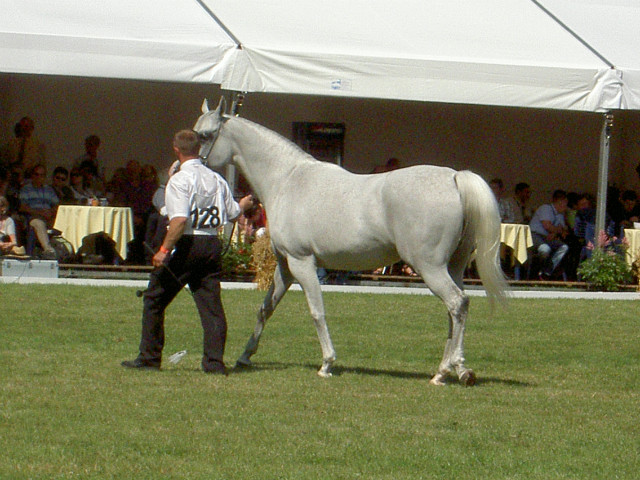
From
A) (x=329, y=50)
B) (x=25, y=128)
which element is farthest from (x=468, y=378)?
(x=25, y=128)

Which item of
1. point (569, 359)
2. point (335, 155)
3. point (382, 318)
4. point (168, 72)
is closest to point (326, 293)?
point (382, 318)

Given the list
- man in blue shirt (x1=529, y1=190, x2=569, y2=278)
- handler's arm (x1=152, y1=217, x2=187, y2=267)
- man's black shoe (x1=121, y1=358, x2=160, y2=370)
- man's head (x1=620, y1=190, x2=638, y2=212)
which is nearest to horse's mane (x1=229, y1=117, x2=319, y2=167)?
handler's arm (x1=152, y1=217, x2=187, y2=267)

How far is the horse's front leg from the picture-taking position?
847cm

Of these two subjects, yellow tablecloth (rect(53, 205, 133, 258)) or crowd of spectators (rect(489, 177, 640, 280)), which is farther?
crowd of spectators (rect(489, 177, 640, 280))

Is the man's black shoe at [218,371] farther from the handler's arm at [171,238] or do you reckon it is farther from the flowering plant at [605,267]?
the flowering plant at [605,267]

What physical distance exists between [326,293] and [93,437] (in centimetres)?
797

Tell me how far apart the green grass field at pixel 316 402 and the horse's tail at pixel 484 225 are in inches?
29.1

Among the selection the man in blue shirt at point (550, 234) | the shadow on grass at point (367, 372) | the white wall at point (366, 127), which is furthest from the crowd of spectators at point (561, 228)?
the shadow on grass at point (367, 372)

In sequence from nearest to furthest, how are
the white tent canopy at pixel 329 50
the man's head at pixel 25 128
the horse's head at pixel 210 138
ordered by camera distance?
the horse's head at pixel 210 138
the white tent canopy at pixel 329 50
the man's head at pixel 25 128

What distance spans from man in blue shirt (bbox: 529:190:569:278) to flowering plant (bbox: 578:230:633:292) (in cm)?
87

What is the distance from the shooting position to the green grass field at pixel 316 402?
582 centimetres

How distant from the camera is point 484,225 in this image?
808cm

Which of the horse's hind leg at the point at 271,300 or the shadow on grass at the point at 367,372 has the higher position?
the horse's hind leg at the point at 271,300

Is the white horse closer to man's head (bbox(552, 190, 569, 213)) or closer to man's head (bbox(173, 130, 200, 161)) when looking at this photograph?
man's head (bbox(173, 130, 200, 161))
